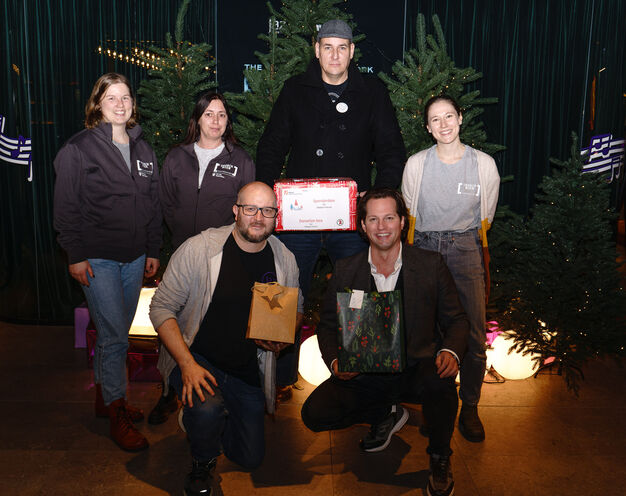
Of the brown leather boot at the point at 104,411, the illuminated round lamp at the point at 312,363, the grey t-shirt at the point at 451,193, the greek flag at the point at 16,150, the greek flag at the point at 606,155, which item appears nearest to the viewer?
the grey t-shirt at the point at 451,193

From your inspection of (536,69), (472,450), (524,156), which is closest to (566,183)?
(524,156)

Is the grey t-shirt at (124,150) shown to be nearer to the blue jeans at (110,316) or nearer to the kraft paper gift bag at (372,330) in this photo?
the blue jeans at (110,316)

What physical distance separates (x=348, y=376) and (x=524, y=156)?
12.2 ft

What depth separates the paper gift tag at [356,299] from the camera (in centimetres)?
291

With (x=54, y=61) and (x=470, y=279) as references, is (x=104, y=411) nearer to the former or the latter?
(x=470, y=279)

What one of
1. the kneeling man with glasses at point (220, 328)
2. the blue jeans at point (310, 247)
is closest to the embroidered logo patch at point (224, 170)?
the blue jeans at point (310, 247)

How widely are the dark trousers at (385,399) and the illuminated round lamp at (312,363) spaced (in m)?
Result: 0.90

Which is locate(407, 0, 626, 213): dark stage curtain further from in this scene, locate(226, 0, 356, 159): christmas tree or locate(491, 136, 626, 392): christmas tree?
locate(226, 0, 356, 159): christmas tree

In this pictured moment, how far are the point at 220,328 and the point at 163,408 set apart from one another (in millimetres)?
1054

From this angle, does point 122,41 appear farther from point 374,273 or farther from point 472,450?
point 472,450

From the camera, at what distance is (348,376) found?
3041 mm

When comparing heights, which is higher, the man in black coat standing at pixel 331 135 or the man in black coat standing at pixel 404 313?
the man in black coat standing at pixel 331 135

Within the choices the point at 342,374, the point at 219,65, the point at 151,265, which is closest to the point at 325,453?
the point at 342,374

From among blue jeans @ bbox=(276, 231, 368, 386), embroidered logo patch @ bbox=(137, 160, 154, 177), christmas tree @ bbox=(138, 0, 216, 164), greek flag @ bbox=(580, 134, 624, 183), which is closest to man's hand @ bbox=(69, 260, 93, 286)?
embroidered logo patch @ bbox=(137, 160, 154, 177)
